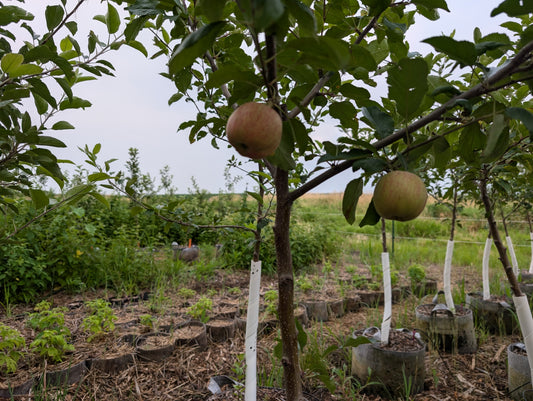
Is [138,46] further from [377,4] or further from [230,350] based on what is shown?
[230,350]

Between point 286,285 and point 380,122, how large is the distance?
0.48 m

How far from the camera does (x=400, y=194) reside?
0.69 m

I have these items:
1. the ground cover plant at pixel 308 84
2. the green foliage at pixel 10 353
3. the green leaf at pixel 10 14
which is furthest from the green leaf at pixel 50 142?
the green foliage at pixel 10 353

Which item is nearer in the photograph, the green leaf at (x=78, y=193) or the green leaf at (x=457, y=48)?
the green leaf at (x=457, y=48)

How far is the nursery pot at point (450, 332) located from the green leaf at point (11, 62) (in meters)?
2.70

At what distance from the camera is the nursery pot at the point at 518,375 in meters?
1.90

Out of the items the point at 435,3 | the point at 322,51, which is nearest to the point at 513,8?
the point at 435,3

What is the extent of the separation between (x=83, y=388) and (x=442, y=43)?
2224 millimetres

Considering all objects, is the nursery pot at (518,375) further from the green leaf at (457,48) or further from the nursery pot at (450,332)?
the green leaf at (457,48)

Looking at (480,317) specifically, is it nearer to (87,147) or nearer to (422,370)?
(422,370)

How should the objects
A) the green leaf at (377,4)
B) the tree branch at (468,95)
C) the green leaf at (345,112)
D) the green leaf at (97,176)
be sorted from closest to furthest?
the tree branch at (468,95), the green leaf at (377,4), the green leaf at (345,112), the green leaf at (97,176)

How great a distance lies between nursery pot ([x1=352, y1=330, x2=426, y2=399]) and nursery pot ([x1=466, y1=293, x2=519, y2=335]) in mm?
1198

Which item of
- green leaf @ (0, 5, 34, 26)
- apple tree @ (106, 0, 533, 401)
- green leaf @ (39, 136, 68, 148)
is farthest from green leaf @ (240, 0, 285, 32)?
green leaf @ (39, 136, 68, 148)

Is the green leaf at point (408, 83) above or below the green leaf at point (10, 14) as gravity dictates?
below
